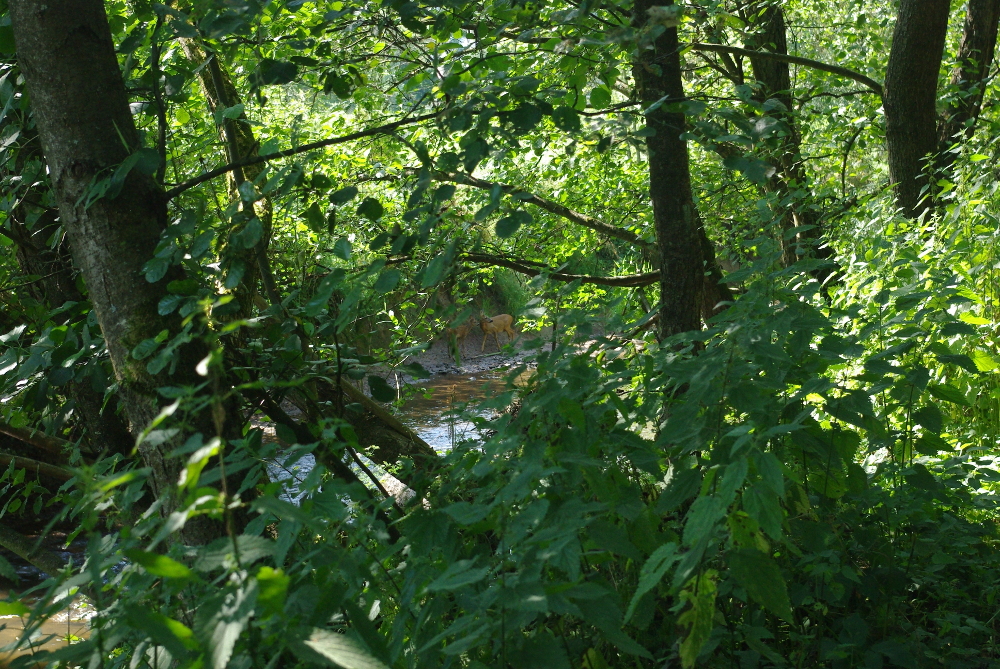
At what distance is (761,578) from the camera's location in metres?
1.57

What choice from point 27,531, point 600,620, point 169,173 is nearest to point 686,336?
point 600,620

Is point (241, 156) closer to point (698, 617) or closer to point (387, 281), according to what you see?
point (387, 281)

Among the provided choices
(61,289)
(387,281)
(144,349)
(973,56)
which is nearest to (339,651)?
(387,281)

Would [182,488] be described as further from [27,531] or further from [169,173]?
[27,531]

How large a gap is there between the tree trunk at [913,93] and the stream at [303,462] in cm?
335

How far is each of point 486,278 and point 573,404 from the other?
434cm

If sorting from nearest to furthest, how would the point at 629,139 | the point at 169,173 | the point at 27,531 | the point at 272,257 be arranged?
the point at 629,139 < the point at 272,257 < the point at 169,173 < the point at 27,531

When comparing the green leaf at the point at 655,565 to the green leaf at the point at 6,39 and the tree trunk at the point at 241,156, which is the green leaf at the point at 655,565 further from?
the green leaf at the point at 6,39

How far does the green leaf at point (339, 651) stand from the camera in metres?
1.08

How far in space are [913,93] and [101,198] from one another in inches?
225

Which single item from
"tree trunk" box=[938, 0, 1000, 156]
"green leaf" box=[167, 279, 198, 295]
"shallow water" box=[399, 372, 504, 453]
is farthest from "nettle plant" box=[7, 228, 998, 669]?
"tree trunk" box=[938, 0, 1000, 156]

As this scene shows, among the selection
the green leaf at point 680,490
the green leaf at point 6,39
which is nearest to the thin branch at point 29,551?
the green leaf at point 6,39

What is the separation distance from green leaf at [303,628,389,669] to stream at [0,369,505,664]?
1.48 ft

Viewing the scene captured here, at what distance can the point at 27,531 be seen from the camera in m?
7.91
